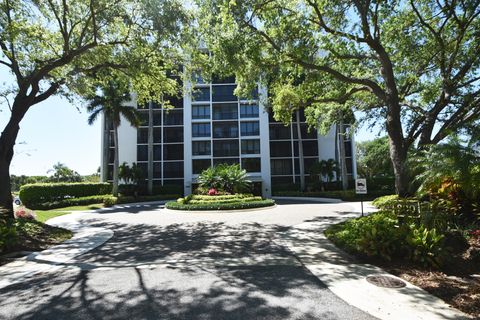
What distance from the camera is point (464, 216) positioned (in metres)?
9.76

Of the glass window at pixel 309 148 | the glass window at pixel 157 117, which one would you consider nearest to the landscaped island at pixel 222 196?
the glass window at pixel 309 148

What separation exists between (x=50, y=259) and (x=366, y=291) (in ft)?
26.9

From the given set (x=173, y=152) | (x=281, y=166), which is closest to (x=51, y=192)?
(x=173, y=152)

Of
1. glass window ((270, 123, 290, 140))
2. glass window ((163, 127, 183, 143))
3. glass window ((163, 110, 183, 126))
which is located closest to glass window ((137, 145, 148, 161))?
glass window ((163, 127, 183, 143))

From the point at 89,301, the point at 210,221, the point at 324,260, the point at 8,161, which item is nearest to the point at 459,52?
the point at 324,260

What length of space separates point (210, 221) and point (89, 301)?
32.9ft

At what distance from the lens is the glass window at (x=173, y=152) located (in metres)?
41.2

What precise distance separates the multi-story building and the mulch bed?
1263 inches

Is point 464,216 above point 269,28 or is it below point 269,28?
below

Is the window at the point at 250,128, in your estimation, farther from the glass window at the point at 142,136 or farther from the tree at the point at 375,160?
the tree at the point at 375,160

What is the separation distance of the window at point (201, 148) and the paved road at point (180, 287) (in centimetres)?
3060

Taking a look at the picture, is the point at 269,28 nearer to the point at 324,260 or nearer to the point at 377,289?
the point at 324,260

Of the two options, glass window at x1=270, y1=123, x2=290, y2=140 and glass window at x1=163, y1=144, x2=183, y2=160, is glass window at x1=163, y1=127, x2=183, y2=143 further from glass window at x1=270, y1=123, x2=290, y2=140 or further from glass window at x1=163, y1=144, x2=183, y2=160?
glass window at x1=270, y1=123, x2=290, y2=140

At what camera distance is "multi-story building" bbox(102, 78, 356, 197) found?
131ft
